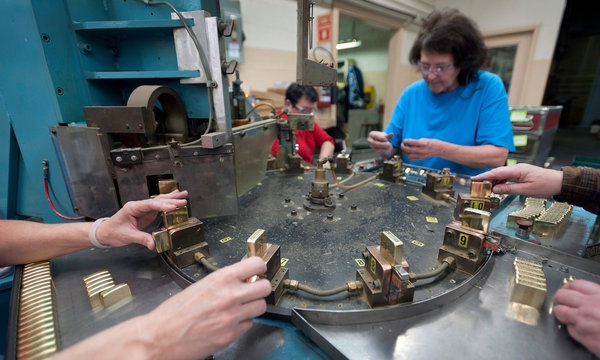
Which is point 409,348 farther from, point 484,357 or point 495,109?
point 495,109

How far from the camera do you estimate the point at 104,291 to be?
21.8 inches

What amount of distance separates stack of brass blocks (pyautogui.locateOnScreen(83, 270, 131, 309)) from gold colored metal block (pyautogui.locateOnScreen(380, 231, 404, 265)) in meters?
0.55

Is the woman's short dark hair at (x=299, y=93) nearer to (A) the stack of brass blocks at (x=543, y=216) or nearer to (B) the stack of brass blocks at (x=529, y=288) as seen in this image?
(A) the stack of brass blocks at (x=543, y=216)

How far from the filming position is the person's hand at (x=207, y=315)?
40 cm

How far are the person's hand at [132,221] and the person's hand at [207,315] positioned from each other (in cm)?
26

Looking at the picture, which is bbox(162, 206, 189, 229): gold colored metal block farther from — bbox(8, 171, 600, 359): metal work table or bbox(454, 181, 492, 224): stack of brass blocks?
bbox(454, 181, 492, 224): stack of brass blocks

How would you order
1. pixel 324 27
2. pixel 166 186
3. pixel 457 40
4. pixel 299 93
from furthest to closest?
pixel 324 27 → pixel 299 93 → pixel 457 40 → pixel 166 186

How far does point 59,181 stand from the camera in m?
0.95

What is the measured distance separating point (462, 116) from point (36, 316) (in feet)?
5.76

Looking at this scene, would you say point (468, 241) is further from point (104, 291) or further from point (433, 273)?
point (104, 291)

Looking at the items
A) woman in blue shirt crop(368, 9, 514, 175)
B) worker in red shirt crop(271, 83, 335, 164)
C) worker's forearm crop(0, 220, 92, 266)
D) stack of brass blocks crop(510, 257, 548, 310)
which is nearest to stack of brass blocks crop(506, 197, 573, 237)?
stack of brass blocks crop(510, 257, 548, 310)

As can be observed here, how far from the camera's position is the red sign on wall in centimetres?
319

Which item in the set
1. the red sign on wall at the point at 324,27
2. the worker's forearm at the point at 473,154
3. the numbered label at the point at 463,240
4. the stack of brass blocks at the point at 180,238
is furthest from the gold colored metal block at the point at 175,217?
the red sign on wall at the point at 324,27

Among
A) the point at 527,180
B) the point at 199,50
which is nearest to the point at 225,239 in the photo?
the point at 199,50
